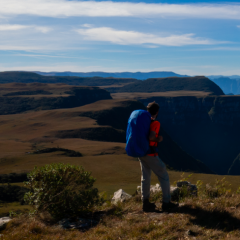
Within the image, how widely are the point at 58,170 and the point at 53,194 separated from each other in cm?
62

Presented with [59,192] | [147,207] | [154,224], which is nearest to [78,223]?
[59,192]

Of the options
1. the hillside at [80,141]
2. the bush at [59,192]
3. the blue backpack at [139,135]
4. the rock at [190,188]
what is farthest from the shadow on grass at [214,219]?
the hillside at [80,141]

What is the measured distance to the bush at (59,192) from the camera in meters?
7.20

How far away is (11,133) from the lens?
368 ft

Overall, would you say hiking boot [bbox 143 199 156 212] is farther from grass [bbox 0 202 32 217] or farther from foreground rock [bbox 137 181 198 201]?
grass [bbox 0 202 32 217]

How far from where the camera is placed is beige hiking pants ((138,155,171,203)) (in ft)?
22.0

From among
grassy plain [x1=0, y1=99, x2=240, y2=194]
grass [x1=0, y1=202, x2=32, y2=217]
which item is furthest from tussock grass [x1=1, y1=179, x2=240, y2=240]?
grass [x1=0, y1=202, x2=32, y2=217]

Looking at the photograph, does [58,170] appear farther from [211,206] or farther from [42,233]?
[211,206]

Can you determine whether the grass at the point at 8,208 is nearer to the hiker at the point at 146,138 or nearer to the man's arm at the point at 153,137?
the hiker at the point at 146,138

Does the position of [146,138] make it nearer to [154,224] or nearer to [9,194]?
[154,224]

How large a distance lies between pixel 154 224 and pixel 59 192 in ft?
8.64

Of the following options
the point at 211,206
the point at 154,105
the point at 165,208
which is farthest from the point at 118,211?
the point at 154,105

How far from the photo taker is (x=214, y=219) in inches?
243

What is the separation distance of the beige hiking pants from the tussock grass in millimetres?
492
